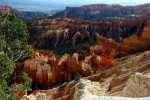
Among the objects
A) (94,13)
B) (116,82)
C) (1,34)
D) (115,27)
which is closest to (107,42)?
(116,82)

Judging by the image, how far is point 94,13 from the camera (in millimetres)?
164500

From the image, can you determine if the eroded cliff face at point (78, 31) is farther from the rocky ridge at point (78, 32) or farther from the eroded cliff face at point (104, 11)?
the eroded cliff face at point (104, 11)

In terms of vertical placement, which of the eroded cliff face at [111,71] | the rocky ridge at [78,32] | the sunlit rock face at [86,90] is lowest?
the rocky ridge at [78,32]

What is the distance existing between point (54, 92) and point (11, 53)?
14679 mm

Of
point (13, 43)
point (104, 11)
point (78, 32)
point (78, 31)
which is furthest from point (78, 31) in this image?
point (104, 11)

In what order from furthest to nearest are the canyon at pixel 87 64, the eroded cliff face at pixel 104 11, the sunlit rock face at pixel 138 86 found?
the eroded cliff face at pixel 104 11 → the canyon at pixel 87 64 → the sunlit rock face at pixel 138 86

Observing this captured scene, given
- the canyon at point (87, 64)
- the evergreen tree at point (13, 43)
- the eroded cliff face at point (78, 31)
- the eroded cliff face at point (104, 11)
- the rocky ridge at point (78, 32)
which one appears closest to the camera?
the canyon at point (87, 64)

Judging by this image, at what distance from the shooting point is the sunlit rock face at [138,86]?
12.8 meters

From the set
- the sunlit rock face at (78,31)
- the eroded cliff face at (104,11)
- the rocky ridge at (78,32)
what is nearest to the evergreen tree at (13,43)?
the rocky ridge at (78,32)

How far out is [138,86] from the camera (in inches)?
515

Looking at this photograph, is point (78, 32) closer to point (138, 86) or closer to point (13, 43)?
point (13, 43)

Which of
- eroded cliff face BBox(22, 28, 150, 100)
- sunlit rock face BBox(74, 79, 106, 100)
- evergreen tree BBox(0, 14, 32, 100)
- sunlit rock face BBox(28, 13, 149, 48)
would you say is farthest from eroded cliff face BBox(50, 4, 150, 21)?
sunlit rock face BBox(74, 79, 106, 100)

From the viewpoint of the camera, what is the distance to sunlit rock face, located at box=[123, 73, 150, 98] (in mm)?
12766

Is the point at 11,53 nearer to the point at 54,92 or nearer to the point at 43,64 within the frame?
the point at 54,92
